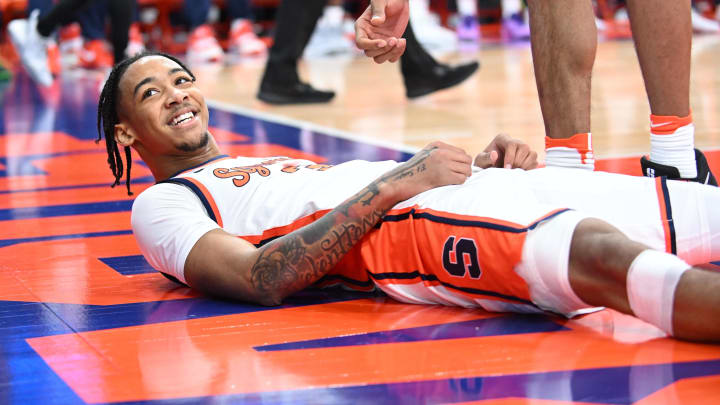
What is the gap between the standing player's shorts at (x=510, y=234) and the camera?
6.56 ft

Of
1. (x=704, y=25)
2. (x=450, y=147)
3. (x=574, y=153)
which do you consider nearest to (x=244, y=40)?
(x=704, y=25)

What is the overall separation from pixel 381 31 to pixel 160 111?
556 millimetres

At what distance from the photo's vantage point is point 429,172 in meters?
2.27

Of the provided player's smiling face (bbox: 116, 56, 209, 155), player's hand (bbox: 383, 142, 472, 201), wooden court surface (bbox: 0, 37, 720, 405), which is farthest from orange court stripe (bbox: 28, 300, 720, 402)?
player's smiling face (bbox: 116, 56, 209, 155)

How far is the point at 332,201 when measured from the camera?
2.38m

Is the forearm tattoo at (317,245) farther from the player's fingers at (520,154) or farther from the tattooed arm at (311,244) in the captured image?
the player's fingers at (520,154)

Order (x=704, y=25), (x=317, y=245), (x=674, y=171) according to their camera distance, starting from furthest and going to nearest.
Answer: (x=704, y=25), (x=674, y=171), (x=317, y=245)

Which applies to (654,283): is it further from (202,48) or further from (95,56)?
(202,48)

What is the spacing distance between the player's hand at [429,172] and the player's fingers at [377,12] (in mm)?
378

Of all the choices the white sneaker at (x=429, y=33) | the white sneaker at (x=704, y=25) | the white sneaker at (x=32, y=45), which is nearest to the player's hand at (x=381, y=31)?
the white sneaker at (x=32, y=45)

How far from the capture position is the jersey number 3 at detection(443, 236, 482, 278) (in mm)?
2080

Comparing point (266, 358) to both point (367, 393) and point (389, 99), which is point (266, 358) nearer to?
point (367, 393)

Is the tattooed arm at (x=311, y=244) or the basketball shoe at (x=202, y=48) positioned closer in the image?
the tattooed arm at (x=311, y=244)

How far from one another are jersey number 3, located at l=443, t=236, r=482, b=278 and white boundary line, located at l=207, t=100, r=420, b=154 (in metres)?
2.29
